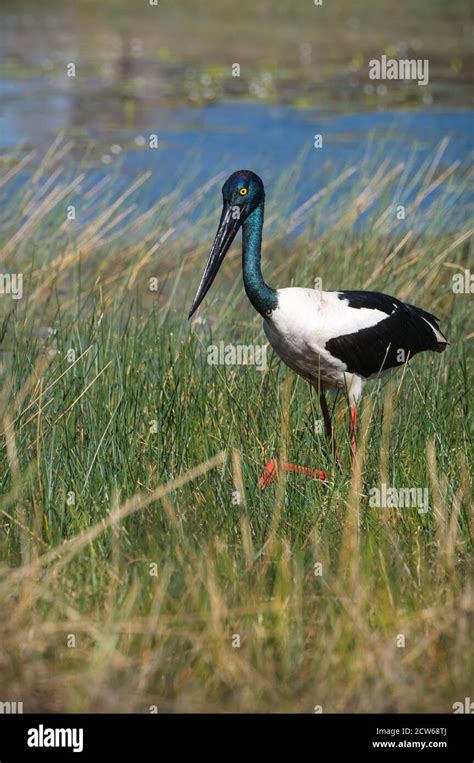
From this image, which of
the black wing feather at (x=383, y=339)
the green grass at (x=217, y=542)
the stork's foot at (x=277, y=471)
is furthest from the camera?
the black wing feather at (x=383, y=339)

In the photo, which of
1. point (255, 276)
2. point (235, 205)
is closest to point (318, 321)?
point (255, 276)

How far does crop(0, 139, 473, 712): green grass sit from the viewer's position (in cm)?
381

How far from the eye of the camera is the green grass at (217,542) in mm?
3814

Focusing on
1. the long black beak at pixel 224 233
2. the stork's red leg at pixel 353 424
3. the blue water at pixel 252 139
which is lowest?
the stork's red leg at pixel 353 424

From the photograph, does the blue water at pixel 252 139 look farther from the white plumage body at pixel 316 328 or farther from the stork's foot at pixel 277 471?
the stork's foot at pixel 277 471

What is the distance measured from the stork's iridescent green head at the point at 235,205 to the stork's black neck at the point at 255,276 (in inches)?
1.7

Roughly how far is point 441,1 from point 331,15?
1.98m

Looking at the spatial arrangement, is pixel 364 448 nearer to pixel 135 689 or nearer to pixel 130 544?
pixel 130 544

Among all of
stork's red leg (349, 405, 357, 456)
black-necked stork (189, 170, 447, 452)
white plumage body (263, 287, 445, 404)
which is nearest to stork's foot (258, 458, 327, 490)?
black-necked stork (189, 170, 447, 452)

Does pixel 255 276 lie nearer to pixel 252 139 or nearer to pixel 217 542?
pixel 217 542

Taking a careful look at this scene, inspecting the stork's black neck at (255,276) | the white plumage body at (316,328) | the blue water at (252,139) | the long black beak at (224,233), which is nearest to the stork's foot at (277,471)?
the white plumage body at (316,328)

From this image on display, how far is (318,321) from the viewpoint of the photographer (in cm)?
527

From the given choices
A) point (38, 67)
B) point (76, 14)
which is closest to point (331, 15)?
point (76, 14)

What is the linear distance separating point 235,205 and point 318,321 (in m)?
0.55
